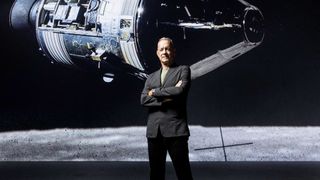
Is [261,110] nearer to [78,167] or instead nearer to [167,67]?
[78,167]

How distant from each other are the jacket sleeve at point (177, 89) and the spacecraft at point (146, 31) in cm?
159

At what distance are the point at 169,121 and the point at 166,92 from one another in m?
0.14

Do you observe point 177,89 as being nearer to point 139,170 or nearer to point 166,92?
point 166,92

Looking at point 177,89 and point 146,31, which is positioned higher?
point 146,31

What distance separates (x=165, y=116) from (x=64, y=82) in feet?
6.85

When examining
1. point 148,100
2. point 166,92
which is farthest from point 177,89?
point 148,100

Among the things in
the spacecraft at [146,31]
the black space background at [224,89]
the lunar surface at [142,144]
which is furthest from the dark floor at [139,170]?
the spacecraft at [146,31]

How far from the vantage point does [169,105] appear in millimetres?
1892

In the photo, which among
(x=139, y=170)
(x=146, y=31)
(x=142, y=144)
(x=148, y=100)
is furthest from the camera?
(x=142, y=144)

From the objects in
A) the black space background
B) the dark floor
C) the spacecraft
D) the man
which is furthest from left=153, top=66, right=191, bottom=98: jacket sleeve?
the black space background

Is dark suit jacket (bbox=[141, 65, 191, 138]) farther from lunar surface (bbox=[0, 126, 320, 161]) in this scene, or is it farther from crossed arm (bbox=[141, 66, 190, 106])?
lunar surface (bbox=[0, 126, 320, 161])

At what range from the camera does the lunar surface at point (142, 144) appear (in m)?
3.59

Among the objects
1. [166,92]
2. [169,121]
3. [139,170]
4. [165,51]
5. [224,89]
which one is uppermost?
[165,51]

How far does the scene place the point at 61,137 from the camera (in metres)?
3.73
